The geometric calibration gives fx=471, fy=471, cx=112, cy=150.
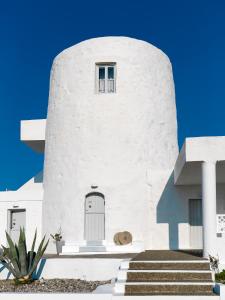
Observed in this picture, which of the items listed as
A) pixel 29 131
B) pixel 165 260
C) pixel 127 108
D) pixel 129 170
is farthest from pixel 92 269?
pixel 29 131

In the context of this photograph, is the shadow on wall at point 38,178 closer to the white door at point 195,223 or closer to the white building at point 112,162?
the white building at point 112,162

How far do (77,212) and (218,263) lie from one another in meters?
6.73

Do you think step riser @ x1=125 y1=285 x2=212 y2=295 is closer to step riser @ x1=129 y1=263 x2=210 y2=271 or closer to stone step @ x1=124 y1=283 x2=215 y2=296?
stone step @ x1=124 y1=283 x2=215 y2=296

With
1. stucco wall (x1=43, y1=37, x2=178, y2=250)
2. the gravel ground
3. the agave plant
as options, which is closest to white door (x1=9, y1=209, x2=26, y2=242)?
stucco wall (x1=43, y1=37, x2=178, y2=250)

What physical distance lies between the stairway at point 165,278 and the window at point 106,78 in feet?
28.1

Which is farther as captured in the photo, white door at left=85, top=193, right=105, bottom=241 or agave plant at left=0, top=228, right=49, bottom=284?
white door at left=85, top=193, right=105, bottom=241

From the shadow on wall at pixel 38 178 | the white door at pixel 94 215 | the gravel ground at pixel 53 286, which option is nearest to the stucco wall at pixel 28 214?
the white door at pixel 94 215

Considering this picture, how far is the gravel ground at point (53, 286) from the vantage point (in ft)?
33.9

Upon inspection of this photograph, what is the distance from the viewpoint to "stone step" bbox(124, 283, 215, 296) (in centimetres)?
956

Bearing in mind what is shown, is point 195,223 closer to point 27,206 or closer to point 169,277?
point 27,206

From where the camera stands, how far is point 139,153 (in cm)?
1748

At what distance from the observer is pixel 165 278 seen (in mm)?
10141

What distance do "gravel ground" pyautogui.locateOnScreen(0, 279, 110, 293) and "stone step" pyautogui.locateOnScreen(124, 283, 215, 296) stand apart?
101 centimetres

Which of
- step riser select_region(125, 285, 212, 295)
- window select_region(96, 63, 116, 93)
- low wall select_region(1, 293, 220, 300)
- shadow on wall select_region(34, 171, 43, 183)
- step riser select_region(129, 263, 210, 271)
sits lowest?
low wall select_region(1, 293, 220, 300)
